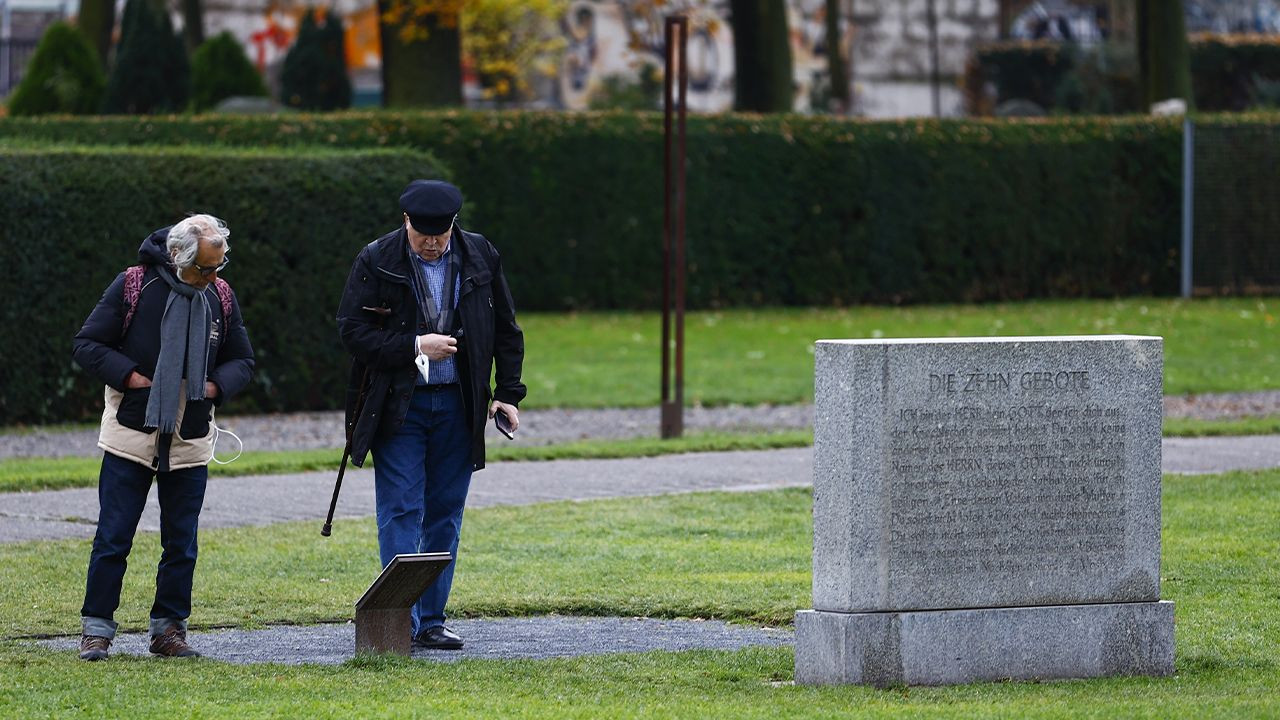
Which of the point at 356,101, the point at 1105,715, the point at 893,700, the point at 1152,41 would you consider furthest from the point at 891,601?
the point at 356,101

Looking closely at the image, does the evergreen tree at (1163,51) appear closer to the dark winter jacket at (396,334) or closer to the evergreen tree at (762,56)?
the evergreen tree at (762,56)

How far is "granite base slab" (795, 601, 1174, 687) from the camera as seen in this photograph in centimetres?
675

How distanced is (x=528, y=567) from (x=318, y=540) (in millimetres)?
1315

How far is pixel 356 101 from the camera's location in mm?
44969

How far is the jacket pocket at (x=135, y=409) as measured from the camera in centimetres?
749

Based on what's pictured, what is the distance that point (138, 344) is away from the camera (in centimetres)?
754

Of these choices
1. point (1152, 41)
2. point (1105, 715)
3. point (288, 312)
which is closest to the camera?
point (1105, 715)

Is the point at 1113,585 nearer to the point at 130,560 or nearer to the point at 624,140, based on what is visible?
the point at 130,560

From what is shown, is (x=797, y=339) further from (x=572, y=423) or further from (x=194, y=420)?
(x=194, y=420)

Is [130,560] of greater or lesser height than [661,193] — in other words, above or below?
below

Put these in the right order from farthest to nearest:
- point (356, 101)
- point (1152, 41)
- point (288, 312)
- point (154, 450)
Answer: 1. point (356, 101)
2. point (1152, 41)
3. point (288, 312)
4. point (154, 450)

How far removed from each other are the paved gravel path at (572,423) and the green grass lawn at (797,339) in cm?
39

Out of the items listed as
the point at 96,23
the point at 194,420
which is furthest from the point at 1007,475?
the point at 96,23

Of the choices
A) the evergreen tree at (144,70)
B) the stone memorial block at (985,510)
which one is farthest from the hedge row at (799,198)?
the stone memorial block at (985,510)
